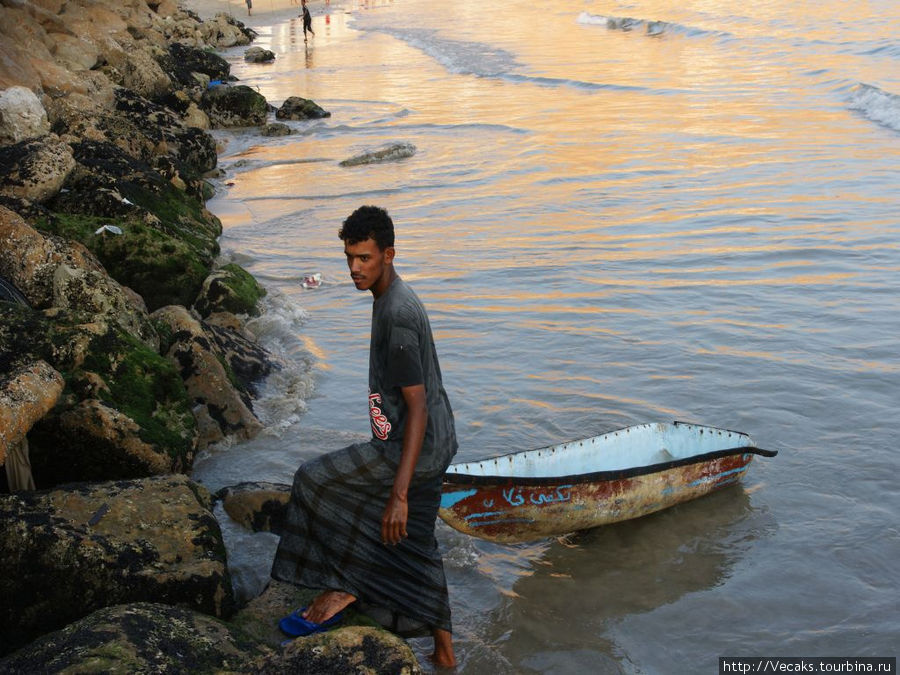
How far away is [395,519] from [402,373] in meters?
0.64

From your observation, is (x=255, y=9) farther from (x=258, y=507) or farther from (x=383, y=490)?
(x=383, y=490)

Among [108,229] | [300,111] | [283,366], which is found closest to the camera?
[283,366]

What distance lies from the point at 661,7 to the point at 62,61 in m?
33.8

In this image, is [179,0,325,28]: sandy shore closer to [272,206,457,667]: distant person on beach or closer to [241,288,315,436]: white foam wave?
[241,288,315,436]: white foam wave

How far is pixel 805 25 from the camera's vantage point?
109ft

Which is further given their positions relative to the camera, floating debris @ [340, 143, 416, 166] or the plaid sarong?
floating debris @ [340, 143, 416, 166]

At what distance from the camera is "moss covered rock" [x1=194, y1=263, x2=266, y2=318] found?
9.23 meters

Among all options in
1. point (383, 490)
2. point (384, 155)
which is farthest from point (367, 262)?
point (384, 155)

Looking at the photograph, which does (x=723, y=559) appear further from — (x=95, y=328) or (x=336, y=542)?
(x=95, y=328)

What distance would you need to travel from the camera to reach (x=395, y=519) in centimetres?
394

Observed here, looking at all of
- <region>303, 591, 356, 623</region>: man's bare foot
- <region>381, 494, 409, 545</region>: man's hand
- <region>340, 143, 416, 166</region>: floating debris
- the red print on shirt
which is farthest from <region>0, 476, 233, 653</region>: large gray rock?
<region>340, 143, 416, 166</region>: floating debris

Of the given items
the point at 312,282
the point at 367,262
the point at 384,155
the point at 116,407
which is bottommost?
the point at 312,282

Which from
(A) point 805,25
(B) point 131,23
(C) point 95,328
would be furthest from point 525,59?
(C) point 95,328

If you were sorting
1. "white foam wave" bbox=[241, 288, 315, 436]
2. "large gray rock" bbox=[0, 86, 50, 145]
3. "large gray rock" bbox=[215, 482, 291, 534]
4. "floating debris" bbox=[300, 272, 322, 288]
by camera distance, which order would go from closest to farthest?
"large gray rock" bbox=[215, 482, 291, 534] < "white foam wave" bbox=[241, 288, 315, 436] < "floating debris" bbox=[300, 272, 322, 288] < "large gray rock" bbox=[0, 86, 50, 145]
